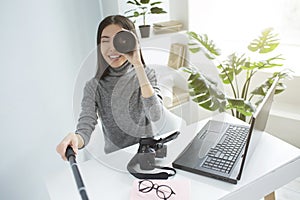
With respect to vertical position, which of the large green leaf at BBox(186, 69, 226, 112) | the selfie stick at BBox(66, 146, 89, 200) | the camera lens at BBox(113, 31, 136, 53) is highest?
the camera lens at BBox(113, 31, 136, 53)

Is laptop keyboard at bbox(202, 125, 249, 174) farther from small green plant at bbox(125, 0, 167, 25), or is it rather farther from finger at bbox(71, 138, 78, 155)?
small green plant at bbox(125, 0, 167, 25)

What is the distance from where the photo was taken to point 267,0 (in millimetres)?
2084

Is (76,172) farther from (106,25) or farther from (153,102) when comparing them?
(106,25)

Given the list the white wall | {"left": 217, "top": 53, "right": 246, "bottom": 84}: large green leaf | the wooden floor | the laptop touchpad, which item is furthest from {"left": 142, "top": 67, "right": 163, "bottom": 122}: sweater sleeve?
the wooden floor

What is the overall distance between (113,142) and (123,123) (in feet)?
0.41

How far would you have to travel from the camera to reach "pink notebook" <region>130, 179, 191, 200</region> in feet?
3.35

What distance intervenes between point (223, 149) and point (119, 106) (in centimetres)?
40

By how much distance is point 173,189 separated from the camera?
3.46 feet

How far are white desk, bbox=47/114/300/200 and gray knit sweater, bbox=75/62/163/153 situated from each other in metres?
0.13

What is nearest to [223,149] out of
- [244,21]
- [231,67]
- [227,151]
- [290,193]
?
[227,151]

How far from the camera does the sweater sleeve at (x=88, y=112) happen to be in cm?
120

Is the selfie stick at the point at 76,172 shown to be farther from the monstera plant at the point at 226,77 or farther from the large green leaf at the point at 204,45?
the large green leaf at the point at 204,45

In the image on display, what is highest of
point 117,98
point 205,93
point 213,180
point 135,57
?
point 135,57

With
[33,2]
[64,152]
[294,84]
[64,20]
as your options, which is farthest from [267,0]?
[64,152]
